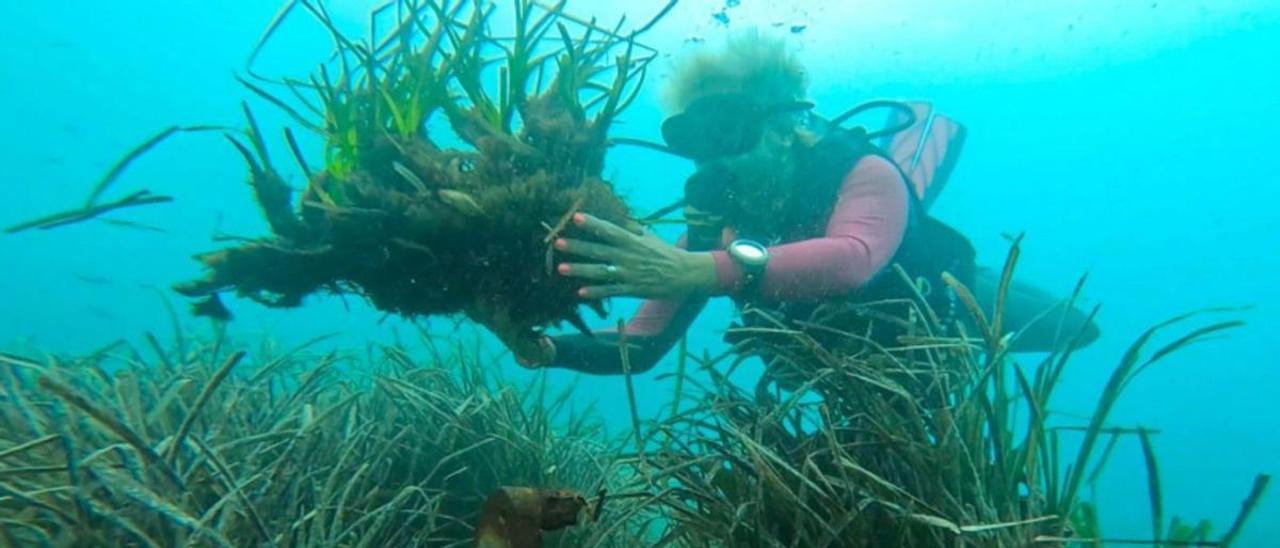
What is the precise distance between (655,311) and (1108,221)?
7927cm

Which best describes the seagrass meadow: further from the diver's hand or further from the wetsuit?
the diver's hand

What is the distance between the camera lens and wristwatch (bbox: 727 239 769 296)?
2.56 metres

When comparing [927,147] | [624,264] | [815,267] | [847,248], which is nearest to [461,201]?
[624,264]

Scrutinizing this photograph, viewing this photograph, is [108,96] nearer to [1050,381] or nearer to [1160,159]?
[1050,381]

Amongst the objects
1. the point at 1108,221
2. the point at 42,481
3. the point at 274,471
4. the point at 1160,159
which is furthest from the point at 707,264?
the point at 1108,221

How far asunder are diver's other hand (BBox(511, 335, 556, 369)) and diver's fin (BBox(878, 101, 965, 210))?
10.0 feet

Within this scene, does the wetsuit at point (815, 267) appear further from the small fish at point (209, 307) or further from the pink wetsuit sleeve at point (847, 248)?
the small fish at point (209, 307)

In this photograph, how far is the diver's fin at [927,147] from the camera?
5039 millimetres

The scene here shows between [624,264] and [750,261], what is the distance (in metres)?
0.54

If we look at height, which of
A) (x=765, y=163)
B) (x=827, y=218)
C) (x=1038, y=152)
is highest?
(x=1038, y=152)

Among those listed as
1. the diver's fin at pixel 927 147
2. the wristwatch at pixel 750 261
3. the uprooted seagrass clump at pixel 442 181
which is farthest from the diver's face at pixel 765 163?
the diver's fin at pixel 927 147

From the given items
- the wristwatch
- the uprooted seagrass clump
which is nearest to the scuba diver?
the wristwatch

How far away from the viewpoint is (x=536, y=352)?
113 inches

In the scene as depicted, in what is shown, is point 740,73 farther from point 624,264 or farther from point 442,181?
point 442,181
